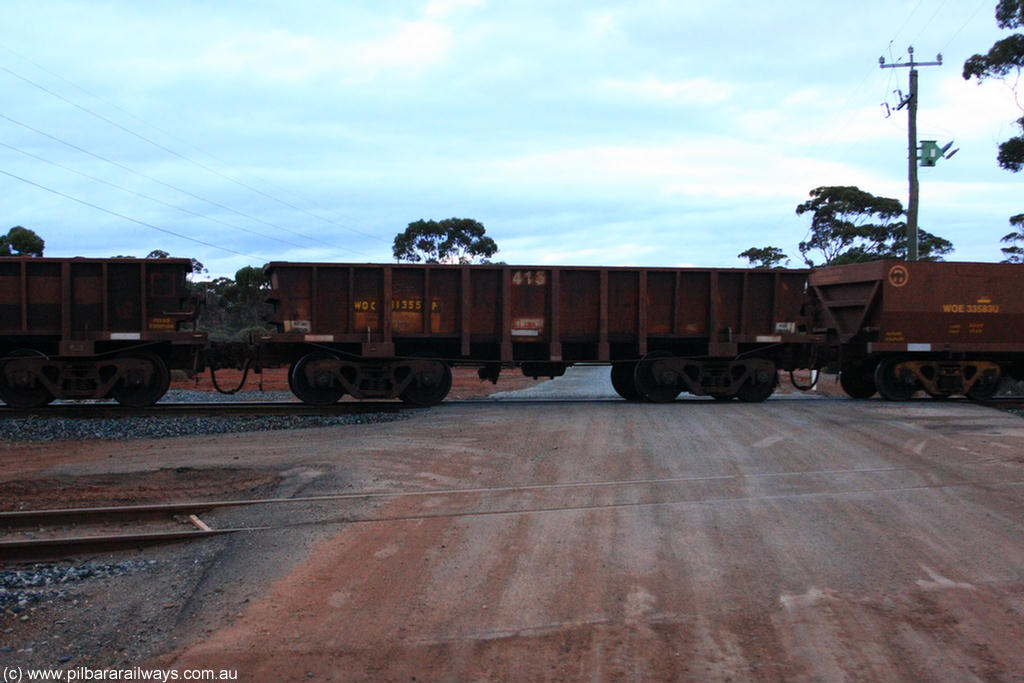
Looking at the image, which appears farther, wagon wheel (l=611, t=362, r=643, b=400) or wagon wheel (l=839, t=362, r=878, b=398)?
wagon wheel (l=839, t=362, r=878, b=398)

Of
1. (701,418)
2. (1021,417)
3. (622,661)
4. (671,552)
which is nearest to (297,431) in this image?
(701,418)

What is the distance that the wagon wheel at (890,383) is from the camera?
16.6m

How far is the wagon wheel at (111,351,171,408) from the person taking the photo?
1448 cm

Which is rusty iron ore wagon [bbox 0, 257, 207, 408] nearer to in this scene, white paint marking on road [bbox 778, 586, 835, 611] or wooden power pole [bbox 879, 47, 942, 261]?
white paint marking on road [bbox 778, 586, 835, 611]

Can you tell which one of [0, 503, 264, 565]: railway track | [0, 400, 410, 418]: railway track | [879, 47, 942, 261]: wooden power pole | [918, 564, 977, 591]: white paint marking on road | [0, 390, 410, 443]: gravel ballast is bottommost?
[0, 503, 264, 565]: railway track

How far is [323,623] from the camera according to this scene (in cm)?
471

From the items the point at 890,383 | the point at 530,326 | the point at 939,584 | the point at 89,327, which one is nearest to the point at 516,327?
the point at 530,326

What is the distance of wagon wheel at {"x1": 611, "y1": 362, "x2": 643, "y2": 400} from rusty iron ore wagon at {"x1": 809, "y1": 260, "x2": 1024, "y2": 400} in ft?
14.0

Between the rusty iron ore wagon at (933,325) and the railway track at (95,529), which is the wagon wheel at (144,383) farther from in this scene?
the rusty iron ore wagon at (933,325)

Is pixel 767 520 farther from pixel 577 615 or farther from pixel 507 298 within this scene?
pixel 507 298

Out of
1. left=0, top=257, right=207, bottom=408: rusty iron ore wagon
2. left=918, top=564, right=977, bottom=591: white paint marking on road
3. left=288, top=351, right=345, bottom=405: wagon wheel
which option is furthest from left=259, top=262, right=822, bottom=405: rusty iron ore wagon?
left=918, top=564, right=977, bottom=591: white paint marking on road

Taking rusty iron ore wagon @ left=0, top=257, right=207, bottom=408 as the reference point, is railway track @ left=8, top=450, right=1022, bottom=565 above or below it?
below

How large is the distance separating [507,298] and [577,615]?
11.2 metres

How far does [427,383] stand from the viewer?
15.3m
